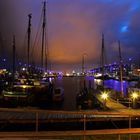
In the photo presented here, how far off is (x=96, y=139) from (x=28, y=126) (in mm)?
8293

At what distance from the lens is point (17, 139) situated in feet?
29.6

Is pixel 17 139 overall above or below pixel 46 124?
above

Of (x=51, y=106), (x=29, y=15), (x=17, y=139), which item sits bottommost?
(x=51, y=106)

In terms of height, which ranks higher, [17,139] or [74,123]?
[17,139]

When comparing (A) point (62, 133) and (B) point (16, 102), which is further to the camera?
(B) point (16, 102)

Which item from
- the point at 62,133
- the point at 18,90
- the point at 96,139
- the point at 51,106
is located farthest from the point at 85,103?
the point at 62,133

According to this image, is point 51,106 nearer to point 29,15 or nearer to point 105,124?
point 29,15

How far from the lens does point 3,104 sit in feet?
143

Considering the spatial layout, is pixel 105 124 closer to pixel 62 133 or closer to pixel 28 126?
pixel 28 126

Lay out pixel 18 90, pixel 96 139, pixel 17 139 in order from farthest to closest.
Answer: pixel 18 90, pixel 96 139, pixel 17 139

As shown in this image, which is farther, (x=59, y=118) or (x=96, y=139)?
(x=59, y=118)

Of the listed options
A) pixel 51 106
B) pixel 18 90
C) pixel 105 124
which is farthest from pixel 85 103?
pixel 105 124

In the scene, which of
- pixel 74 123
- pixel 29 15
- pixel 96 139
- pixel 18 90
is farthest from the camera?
pixel 29 15

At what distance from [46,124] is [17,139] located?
13.6 metres
